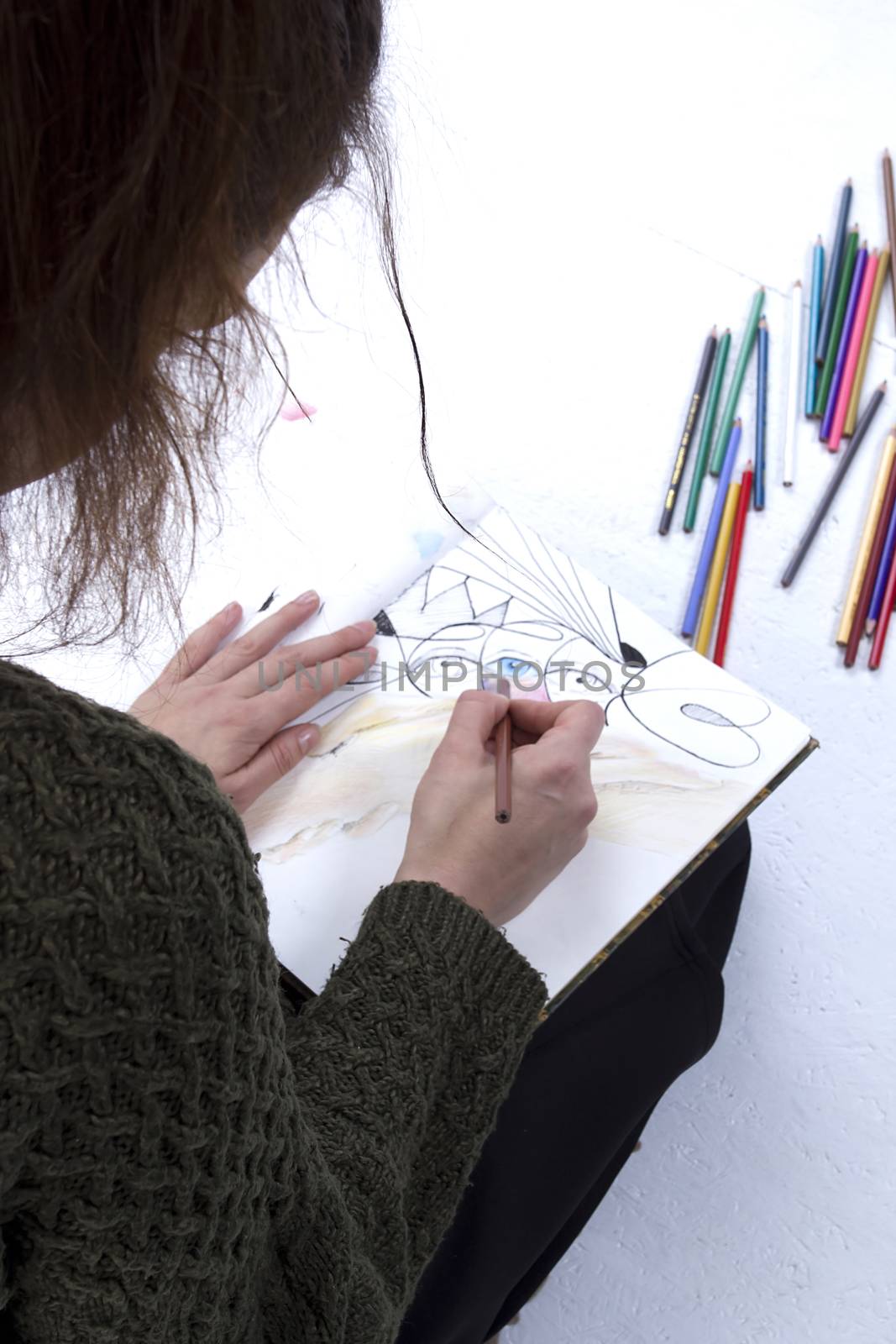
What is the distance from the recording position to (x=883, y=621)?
0.78m

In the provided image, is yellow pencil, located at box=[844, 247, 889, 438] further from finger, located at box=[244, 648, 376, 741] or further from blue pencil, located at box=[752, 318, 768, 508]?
finger, located at box=[244, 648, 376, 741]

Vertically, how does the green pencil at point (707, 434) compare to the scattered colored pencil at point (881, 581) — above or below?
above

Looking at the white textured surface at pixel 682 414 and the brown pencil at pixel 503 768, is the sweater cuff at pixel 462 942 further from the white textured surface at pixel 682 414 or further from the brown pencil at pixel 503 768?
the white textured surface at pixel 682 414

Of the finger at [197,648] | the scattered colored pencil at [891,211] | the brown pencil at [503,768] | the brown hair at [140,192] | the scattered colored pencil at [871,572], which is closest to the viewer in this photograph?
the brown hair at [140,192]

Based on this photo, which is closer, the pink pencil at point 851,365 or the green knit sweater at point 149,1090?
the green knit sweater at point 149,1090

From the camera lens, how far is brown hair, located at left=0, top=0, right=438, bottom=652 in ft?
0.80

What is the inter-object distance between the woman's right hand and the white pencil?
1.18 ft

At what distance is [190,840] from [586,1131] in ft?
1.16

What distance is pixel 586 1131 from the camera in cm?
56

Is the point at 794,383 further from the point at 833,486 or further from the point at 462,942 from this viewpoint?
the point at 462,942

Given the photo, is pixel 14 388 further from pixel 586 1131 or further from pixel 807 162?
pixel 807 162

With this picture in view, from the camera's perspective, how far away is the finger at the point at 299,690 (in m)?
0.61

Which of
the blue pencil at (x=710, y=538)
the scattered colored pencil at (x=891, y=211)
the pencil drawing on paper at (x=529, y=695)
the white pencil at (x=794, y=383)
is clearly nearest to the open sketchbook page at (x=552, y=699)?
the pencil drawing on paper at (x=529, y=695)

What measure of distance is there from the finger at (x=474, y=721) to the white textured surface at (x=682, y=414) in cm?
15
